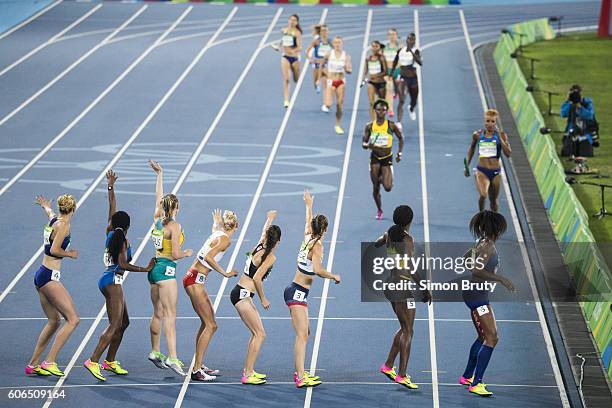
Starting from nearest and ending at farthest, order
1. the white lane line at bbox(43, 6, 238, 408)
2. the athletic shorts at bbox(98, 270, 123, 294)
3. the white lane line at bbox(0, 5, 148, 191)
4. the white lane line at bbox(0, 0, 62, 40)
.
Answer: the athletic shorts at bbox(98, 270, 123, 294)
the white lane line at bbox(43, 6, 238, 408)
the white lane line at bbox(0, 5, 148, 191)
the white lane line at bbox(0, 0, 62, 40)

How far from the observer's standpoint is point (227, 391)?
43.9 ft

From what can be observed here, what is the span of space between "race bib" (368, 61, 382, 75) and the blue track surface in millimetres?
1433

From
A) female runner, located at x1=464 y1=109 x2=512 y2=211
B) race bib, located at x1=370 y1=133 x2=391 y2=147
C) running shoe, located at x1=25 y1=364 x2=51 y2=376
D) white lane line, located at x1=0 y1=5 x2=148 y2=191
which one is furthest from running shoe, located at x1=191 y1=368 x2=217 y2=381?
white lane line, located at x1=0 y1=5 x2=148 y2=191

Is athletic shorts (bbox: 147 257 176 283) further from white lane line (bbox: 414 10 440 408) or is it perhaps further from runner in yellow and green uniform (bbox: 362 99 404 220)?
runner in yellow and green uniform (bbox: 362 99 404 220)

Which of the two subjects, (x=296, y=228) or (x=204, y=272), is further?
(x=296, y=228)

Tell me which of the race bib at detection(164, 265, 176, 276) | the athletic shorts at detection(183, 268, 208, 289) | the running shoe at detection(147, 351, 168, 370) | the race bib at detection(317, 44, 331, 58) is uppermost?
the race bib at detection(317, 44, 331, 58)

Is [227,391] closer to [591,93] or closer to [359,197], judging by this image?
[359,197]

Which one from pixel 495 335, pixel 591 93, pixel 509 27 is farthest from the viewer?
pixel 509 27

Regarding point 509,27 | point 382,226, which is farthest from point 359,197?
point 509,27

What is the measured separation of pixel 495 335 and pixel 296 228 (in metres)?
7.08

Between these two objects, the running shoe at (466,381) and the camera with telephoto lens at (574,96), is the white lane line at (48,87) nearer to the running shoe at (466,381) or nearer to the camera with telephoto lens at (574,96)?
the camera with telephoto lens at (574,96)

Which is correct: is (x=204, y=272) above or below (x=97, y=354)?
above

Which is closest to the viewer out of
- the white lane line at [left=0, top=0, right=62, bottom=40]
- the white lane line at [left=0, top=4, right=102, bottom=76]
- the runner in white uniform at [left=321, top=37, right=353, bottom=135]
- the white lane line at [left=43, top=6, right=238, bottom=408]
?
the white lane line at [left=43, top=6, right=238, bottom=408]

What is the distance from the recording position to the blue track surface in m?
13.9
